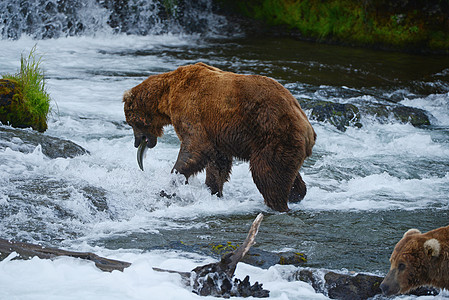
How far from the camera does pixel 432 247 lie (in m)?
4.40

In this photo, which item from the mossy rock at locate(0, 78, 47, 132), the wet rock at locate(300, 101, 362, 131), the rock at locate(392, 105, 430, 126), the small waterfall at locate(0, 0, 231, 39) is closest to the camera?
the mossy rock at locate(0, 78, 47, 132)

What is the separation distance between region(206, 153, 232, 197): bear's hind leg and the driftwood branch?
274 centimetres

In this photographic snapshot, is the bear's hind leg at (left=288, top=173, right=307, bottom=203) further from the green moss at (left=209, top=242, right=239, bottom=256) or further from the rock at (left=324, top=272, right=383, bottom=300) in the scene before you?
the rock at (left=324, top=272, right=383, bottom=300)

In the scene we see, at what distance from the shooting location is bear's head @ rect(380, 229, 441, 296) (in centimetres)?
439

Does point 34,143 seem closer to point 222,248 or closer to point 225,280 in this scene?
point 222,248

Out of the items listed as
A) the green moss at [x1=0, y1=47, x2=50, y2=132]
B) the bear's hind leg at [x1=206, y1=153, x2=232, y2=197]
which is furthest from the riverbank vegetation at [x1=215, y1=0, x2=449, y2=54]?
the bear's hind leg at [x1=206, y1=153, x2=232, y2=197]

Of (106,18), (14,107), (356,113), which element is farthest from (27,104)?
(106,18)

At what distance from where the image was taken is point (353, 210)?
6703 mm

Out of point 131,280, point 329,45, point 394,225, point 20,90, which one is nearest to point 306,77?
point 329,45

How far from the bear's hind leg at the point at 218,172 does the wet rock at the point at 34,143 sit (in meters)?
2.13

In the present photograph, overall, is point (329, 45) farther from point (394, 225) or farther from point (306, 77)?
point (394, 225)

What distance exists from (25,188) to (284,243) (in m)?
2.92

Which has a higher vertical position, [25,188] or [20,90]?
[20,90]

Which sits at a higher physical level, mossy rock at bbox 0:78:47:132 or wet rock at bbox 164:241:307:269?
mossy rock at bbox 0:78:47:132
